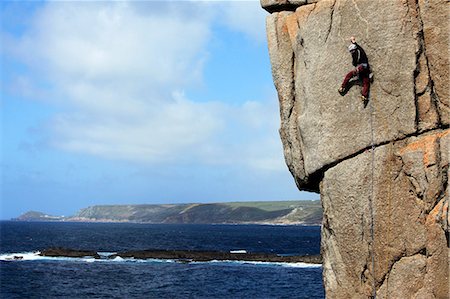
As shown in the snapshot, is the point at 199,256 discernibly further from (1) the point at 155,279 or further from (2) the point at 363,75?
(2) the point at 363,75

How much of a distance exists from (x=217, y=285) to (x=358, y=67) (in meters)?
46.7

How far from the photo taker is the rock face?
52.5ft

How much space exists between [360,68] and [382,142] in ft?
7.66

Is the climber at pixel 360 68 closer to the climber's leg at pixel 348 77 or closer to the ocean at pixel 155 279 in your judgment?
the climber's leg at pixel 348 77

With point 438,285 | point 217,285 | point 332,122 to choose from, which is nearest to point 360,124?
point 332,122

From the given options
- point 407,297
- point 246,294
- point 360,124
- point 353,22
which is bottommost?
point 246,294

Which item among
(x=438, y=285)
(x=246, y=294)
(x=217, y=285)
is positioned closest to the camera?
(x=438, y=285)

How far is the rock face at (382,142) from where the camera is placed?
1602cm

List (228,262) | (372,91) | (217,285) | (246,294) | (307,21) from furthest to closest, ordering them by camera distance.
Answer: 1. (228,262)
2. (217,285)
3. (246,294)
4. (307,21)
5. (372,91)

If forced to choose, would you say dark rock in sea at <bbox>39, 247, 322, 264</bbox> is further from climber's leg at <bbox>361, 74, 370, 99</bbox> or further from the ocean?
climber's leg at <bbox>361, 74, 370, 99</bbox>

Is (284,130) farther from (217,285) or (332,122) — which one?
(217,285)

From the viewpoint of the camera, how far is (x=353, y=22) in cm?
1711

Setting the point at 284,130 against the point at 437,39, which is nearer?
the point at 437,39

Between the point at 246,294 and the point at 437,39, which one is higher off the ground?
the point at 437,39
